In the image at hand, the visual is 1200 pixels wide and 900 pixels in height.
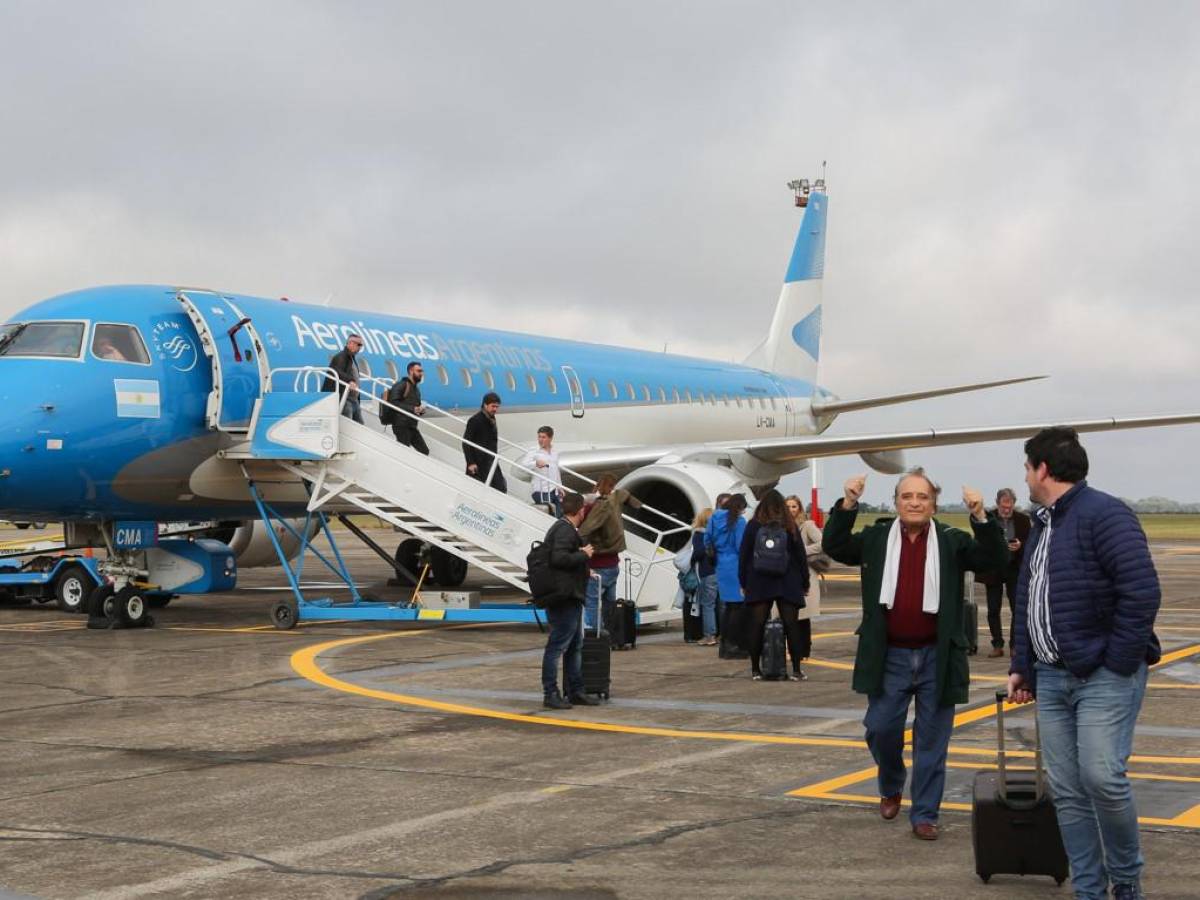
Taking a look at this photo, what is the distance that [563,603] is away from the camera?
34.0 ft

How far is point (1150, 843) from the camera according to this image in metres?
6.13

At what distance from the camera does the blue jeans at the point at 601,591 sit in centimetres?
1270

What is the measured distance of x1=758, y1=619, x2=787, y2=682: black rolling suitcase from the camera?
11.9 metres

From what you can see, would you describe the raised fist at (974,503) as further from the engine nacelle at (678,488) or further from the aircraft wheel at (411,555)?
the aircraft wheel at (411,555)

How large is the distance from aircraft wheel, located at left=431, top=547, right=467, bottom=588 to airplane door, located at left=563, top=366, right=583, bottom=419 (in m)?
2.94

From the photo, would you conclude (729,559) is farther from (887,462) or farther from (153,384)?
(887,462)

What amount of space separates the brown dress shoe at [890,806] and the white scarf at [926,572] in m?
0.88

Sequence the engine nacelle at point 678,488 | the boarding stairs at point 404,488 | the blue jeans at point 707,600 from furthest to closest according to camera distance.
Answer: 1. the engine nacelle at point 678,488
2. the boarding stairs at point 404,488
3. the blue jeans at point 707,600

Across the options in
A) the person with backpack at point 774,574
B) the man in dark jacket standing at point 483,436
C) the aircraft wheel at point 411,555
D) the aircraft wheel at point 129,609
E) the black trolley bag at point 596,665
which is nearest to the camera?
the black trolley bag at point 596,665

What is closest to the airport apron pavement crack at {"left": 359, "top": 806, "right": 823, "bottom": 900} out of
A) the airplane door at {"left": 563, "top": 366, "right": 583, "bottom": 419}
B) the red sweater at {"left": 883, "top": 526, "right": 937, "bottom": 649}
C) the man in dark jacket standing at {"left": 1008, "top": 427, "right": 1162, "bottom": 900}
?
the red sweater at {"left": 883, "top": 526, "right": 937, "bottom": 649}

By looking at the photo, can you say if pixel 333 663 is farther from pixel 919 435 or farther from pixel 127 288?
pixel 919 435

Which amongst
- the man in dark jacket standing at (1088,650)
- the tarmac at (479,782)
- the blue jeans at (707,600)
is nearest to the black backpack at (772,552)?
the tarmac at (479,782)

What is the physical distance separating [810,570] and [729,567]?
83 centimetres

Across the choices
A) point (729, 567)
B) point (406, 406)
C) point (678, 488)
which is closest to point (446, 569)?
point (678, 488)
